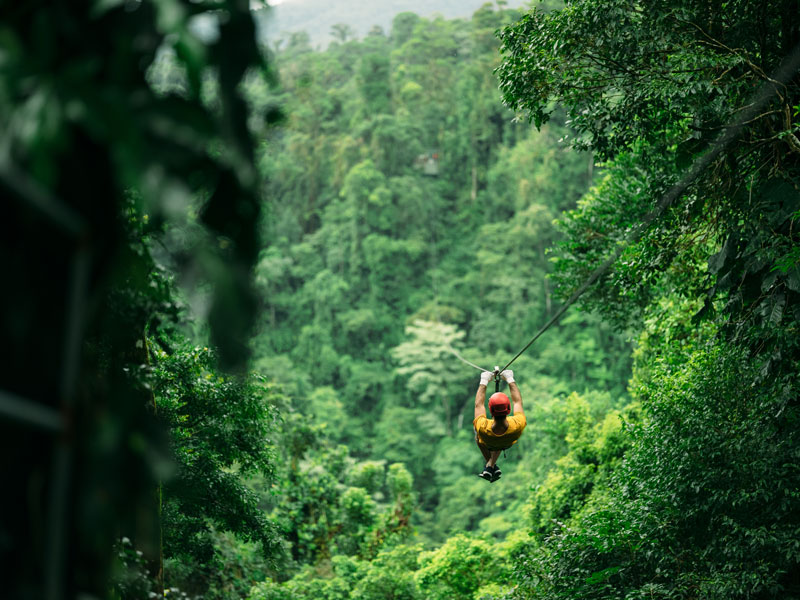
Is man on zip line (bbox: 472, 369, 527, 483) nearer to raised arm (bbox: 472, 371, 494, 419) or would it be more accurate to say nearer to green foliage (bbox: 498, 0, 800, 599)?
raised arm (bbox: 472, 371, 494, 419)

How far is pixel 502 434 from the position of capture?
4664mm

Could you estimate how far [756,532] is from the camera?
3898mm

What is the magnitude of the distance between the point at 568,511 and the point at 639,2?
6.75m

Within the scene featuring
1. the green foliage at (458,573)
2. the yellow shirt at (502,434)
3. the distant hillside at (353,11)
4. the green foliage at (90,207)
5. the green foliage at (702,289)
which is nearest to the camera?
the green foliage at (90,207)

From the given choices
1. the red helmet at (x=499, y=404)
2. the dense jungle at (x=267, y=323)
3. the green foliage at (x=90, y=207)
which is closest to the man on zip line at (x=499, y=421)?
the red helmet at (x=499, y=404)

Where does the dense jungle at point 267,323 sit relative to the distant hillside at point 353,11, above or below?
below

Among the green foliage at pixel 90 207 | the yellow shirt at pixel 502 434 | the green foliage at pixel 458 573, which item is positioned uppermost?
the yellow shirt at pixel 502 434

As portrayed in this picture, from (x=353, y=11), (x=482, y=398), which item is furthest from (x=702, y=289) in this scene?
(x=353, y=11)

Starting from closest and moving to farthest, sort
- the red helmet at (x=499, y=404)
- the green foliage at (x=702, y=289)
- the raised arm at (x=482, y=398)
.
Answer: the green foliage at (x=702, y=289)
the red helmet at (x=499, y=404)
the raised arm at (x=482, y=398)

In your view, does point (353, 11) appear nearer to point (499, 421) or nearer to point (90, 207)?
point (499, 421)

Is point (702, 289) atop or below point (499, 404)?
atop

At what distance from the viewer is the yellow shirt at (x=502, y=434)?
4.65 meters

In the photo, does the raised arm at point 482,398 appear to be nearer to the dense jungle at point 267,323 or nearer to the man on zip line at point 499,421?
the man on zip line at point 499,421

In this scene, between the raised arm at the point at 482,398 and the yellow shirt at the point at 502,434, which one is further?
the raised arm at the point at 482,398
